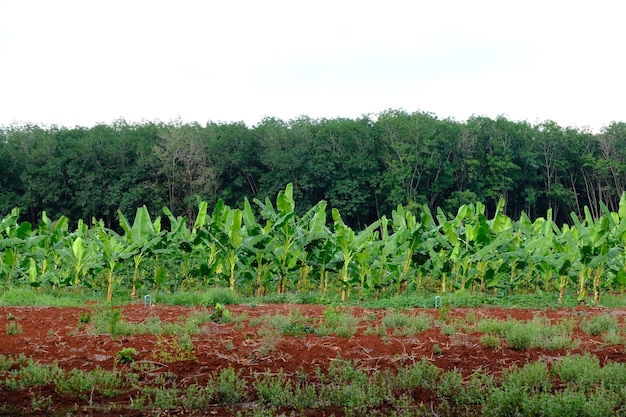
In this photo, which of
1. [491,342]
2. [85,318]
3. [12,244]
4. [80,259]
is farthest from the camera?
[12,244]

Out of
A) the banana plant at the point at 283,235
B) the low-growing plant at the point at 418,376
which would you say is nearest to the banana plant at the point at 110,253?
the banana plant at the point at 283,235

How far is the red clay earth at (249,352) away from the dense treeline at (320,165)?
132 ft

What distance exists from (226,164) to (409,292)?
40770mm

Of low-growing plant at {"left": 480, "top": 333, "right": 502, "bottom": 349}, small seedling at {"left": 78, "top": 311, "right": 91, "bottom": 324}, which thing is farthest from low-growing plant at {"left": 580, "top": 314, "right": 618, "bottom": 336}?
small seedling at {"left": 78, "top": 311, "right": 91, "bottom": 324}

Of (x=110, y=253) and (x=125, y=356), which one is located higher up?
(x=110, y=253)

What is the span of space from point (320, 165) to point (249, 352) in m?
44.5

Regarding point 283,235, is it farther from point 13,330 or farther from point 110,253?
point 13,330

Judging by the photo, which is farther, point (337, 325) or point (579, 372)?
point (337, 325)

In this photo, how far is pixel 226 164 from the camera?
52.1 m

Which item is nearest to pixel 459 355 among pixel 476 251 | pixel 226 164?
pixel 476 251

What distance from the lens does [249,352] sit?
19.3ft

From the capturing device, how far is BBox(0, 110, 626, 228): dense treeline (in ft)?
162

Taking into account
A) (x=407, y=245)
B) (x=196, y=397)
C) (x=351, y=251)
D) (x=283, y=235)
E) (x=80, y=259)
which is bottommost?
(x=196, y=397)

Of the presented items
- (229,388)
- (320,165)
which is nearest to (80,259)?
(229,388)
